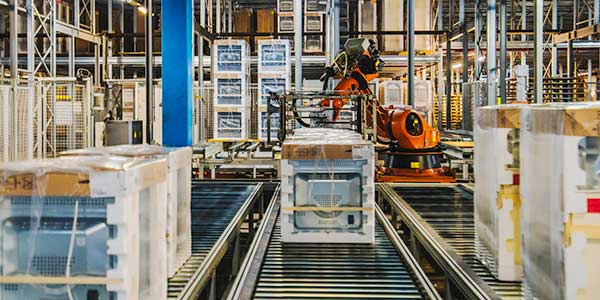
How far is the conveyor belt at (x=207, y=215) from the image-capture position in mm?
4160

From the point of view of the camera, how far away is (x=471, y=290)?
3.57 m

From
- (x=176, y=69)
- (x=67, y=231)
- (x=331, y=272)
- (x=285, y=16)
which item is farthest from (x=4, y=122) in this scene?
(x=67, y=231)

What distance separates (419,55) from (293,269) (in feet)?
41.6

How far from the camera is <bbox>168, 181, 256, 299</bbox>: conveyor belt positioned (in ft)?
13.6

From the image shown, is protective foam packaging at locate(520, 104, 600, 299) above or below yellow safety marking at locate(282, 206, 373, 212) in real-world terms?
above

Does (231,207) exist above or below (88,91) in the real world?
below

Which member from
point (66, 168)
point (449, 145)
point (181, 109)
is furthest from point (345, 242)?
point (449, 145)

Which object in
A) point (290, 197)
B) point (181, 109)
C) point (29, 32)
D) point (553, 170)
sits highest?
point (29, 32)

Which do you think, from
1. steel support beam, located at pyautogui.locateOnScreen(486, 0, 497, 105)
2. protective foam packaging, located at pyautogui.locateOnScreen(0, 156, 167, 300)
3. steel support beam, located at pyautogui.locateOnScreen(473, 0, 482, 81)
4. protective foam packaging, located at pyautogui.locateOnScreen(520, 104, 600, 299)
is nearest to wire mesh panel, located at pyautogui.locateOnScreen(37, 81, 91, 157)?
steel support beam, located at pyautogui.locateOnScreen(486, 0, 497, 105)

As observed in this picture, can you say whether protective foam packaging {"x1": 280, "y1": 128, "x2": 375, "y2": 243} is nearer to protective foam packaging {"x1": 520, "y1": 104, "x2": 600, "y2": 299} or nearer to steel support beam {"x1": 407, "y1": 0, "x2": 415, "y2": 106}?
protective foam packaging {"x1": 520, "y1": 104, "x2": 600, "y2": 299}

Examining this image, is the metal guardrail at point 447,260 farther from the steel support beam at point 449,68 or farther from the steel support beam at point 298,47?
the steel support beam at point 449,68

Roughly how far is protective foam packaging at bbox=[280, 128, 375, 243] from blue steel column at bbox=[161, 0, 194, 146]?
53.7 inches

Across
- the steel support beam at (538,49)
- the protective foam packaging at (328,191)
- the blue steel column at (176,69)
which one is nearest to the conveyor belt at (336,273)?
the protective foam packaging at (328,191)

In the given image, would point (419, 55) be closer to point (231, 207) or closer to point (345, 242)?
point (231, 207)
